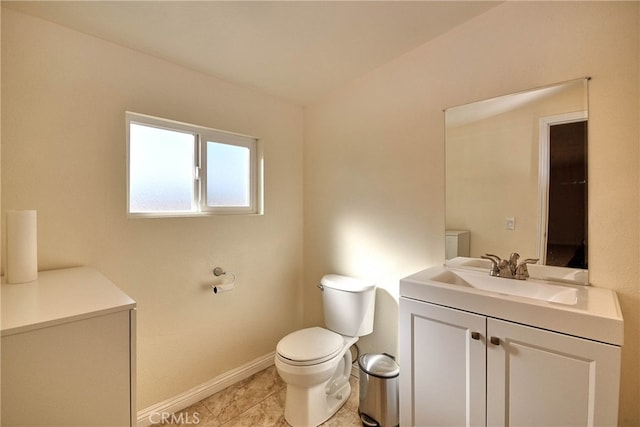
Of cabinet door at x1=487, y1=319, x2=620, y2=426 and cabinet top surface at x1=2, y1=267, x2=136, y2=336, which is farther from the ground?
cabinet top surface at x1=2, y1=267, x2=136, y2=336

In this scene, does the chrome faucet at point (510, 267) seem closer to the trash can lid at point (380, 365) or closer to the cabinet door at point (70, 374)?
the trash can lid at point (380, 365)

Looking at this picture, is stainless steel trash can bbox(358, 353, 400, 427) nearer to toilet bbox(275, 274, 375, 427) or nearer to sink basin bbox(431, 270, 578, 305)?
toilet bbox(275, 274, 375, 427)

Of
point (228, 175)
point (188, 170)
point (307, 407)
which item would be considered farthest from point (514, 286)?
point (188, 170)

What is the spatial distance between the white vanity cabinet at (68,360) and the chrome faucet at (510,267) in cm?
166

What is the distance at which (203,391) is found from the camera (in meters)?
1.86

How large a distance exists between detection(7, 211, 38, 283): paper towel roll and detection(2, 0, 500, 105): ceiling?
98 cm

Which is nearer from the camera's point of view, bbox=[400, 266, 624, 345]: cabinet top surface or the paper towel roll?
bbox=[400, 266, 624, 345]: cabinet top surface

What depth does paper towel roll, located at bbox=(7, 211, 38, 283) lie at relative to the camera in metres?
1.14

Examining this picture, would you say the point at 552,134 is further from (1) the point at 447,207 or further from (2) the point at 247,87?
(2) the point at 247,87

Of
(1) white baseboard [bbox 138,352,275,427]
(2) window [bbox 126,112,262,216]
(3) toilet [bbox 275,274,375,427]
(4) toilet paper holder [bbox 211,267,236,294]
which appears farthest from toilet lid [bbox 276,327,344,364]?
(2) window [bbox 126,112,262,216]

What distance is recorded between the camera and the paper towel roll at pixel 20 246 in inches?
44.8

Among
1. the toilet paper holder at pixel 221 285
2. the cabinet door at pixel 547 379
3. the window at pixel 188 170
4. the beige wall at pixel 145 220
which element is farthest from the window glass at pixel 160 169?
the cabinet door at pixel 547 379

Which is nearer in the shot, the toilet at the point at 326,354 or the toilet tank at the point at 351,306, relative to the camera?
the toilet at the point at 326,354

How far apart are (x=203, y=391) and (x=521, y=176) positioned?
2.34 meters
